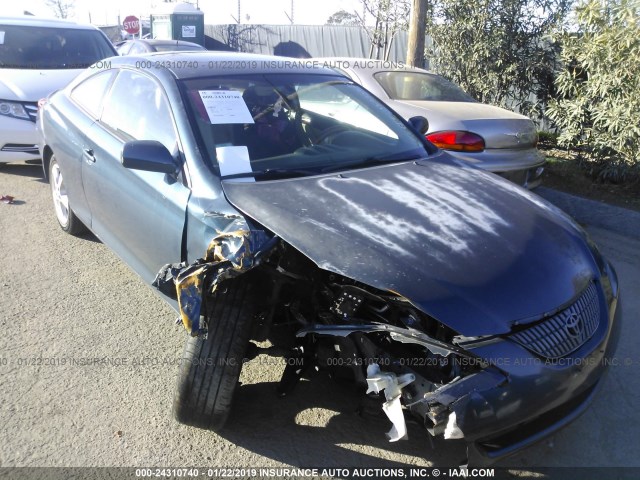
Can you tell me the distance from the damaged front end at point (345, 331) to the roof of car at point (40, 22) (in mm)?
6529

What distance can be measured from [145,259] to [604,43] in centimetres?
547

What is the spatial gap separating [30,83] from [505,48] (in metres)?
6.59

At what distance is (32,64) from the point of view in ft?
22.9

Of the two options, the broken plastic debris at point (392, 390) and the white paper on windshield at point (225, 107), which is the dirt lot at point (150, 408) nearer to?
the broken plastic debris at point (392, 390)

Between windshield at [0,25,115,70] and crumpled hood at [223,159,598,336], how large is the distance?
18.3 feet

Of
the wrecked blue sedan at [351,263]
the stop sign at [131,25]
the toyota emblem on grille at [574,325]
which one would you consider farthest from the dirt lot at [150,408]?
the stop sign at [131,25]

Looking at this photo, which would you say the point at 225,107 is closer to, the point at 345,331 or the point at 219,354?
the point at 219,354

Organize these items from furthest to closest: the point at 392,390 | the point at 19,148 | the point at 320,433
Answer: the point at 19,148, the point at 320,433, the point at 392,390

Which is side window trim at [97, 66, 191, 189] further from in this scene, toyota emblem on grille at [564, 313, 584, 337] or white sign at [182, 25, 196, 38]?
white sign at [182, 25, 196, 38]

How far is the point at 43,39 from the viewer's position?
7.33 meters

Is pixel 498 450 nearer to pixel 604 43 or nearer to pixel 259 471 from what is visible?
pixel 259 471

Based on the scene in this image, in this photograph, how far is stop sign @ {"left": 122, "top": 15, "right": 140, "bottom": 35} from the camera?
2167 cm

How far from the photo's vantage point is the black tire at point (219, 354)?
97.1 inches

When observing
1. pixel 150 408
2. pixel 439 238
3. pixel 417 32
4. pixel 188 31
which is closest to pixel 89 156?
pixel 150 408
